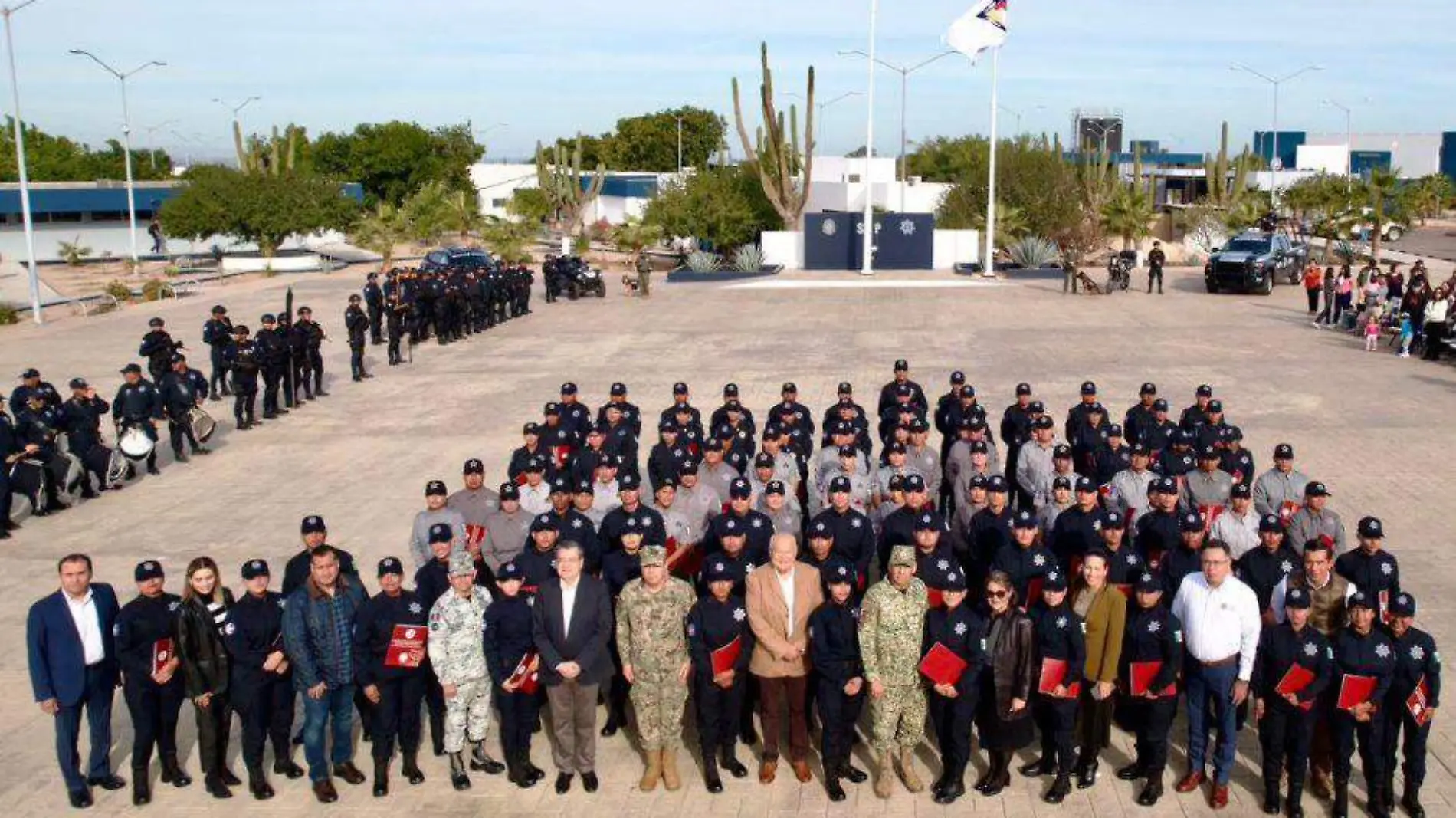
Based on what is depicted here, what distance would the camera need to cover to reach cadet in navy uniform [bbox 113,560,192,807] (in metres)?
7.04

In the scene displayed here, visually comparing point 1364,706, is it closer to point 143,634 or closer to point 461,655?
point 461,655

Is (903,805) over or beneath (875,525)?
beneath

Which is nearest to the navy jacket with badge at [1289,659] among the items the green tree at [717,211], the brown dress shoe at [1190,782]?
the brown dress shoe at [1190,782]

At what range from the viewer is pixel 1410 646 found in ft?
21.8

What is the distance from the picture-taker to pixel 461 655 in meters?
7.16

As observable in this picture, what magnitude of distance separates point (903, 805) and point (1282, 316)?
2434cm

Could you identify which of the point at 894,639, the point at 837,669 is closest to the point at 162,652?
the point at 837,669

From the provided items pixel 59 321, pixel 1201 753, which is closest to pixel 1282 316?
pixel 1201 753

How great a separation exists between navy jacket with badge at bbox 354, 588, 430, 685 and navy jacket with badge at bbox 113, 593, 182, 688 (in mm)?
996

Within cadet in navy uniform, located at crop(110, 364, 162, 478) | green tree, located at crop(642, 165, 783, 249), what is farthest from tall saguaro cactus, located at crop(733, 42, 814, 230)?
cadet in navy uniform, located at crop(110, 364, 162, 478)

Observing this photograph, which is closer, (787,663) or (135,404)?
(787,663)

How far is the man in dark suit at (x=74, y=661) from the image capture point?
23.1ft

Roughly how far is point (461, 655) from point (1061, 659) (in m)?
3.28

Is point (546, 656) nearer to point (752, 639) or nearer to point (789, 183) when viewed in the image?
point (752, 639)
